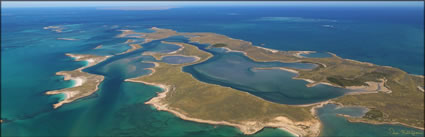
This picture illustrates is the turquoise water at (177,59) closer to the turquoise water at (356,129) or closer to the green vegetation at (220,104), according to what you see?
the green vegetation at (220,104)

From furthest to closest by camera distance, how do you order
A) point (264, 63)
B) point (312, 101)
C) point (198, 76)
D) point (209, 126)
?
1. point (264, 63)
2. point (198, 76)
3. point (312, 101)
4. point (209, 126)

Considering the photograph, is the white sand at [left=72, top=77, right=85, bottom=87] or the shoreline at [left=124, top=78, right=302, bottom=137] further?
the white sand at [left=72, top=77, right=85, bottom=87]

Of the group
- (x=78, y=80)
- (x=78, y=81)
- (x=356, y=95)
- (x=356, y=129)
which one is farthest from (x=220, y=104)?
(x=78, y=80)

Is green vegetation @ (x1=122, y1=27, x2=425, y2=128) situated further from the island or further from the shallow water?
the shallow water

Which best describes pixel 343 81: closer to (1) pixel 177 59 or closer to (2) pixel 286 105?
(2) pixel 286 105

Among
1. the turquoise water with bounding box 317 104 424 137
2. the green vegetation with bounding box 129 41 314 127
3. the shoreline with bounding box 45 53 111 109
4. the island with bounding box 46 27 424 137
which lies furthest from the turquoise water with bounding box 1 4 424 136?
the green vegetation with bounding box 129 41 314 127

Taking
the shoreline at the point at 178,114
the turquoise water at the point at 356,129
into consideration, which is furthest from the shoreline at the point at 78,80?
the turquoise water at the point at 356,129

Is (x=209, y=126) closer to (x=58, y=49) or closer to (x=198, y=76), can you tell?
(x=198, y=76)

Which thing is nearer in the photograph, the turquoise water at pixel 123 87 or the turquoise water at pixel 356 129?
the turquoise water at pixel 356 129

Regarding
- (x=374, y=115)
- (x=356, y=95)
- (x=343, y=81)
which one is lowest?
(x=374, y=115)

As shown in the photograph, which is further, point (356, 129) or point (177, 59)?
point (177, 59)

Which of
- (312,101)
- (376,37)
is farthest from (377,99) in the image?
(376,37)
